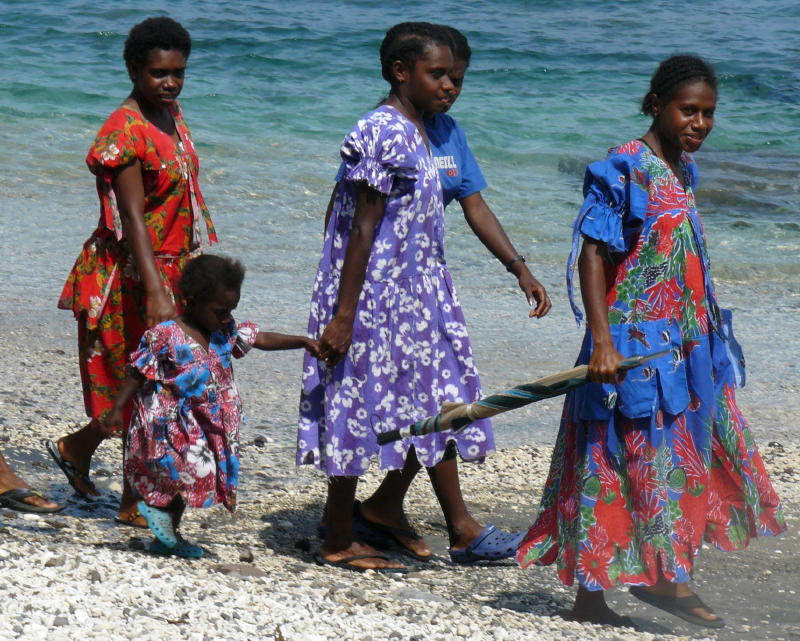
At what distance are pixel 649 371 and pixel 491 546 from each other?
106 centimetres

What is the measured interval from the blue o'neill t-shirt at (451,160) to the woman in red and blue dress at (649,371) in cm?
77

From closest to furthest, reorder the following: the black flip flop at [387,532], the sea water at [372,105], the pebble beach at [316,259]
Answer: the pebble beach at [316,259] → the black flip flop at [387,532] → the sea water at [372,105]

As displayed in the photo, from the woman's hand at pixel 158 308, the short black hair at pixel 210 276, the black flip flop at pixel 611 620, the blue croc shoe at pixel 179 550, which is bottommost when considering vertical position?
the black flip flop at pixel 611 620

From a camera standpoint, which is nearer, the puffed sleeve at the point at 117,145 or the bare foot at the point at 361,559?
the puffed sleeve at the point at 117,145

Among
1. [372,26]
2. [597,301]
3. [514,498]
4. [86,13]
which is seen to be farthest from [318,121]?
[597,301]

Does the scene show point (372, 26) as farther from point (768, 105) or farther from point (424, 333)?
point (424, 333)

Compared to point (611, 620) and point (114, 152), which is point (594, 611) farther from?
point (114, 152)

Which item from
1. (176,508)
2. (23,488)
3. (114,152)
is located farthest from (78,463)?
(114,152)

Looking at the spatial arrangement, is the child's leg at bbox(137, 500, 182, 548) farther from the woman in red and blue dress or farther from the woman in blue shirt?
the woman in red and blue dress

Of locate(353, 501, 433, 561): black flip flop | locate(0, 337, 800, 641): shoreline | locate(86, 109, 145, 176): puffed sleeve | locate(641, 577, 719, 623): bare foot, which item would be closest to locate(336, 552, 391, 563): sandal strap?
locate(0, 337, 800, 641): shoreline

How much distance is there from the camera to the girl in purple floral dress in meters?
4.06

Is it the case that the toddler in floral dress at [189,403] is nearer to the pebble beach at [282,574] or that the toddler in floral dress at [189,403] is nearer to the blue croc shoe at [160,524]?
the blue croc shoe at [160,524]

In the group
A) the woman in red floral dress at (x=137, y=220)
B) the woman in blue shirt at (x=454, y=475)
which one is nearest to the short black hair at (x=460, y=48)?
the woman in blue shirt at (x=454, y=475)

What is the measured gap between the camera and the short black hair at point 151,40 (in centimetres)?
424
